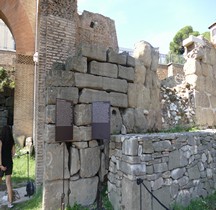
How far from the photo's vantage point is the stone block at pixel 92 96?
142 inches

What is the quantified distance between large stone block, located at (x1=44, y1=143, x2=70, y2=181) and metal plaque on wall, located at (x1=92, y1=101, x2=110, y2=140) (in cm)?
63

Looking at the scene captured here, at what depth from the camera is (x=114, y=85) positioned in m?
3.94

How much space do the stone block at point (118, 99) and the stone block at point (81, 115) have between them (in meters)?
0.58

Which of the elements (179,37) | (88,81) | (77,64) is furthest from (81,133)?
(179,37)

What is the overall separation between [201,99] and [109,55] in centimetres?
335

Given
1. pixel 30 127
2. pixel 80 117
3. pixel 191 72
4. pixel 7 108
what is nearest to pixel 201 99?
pixel 191 72

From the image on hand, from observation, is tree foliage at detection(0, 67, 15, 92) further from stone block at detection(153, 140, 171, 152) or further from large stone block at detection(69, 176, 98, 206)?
stone block at detection(153, 140, 171, 152)

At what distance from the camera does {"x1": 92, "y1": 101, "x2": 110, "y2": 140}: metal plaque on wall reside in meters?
3.40

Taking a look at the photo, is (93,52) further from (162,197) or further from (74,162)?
(162,197)

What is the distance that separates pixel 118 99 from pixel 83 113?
2.65 ft

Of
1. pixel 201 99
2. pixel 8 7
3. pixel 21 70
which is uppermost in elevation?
pixel 8 7

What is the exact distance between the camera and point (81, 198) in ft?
11.6

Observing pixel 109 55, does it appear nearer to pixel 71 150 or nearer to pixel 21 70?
pixel 71 150

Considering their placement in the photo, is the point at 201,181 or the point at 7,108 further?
the point at 7,108
